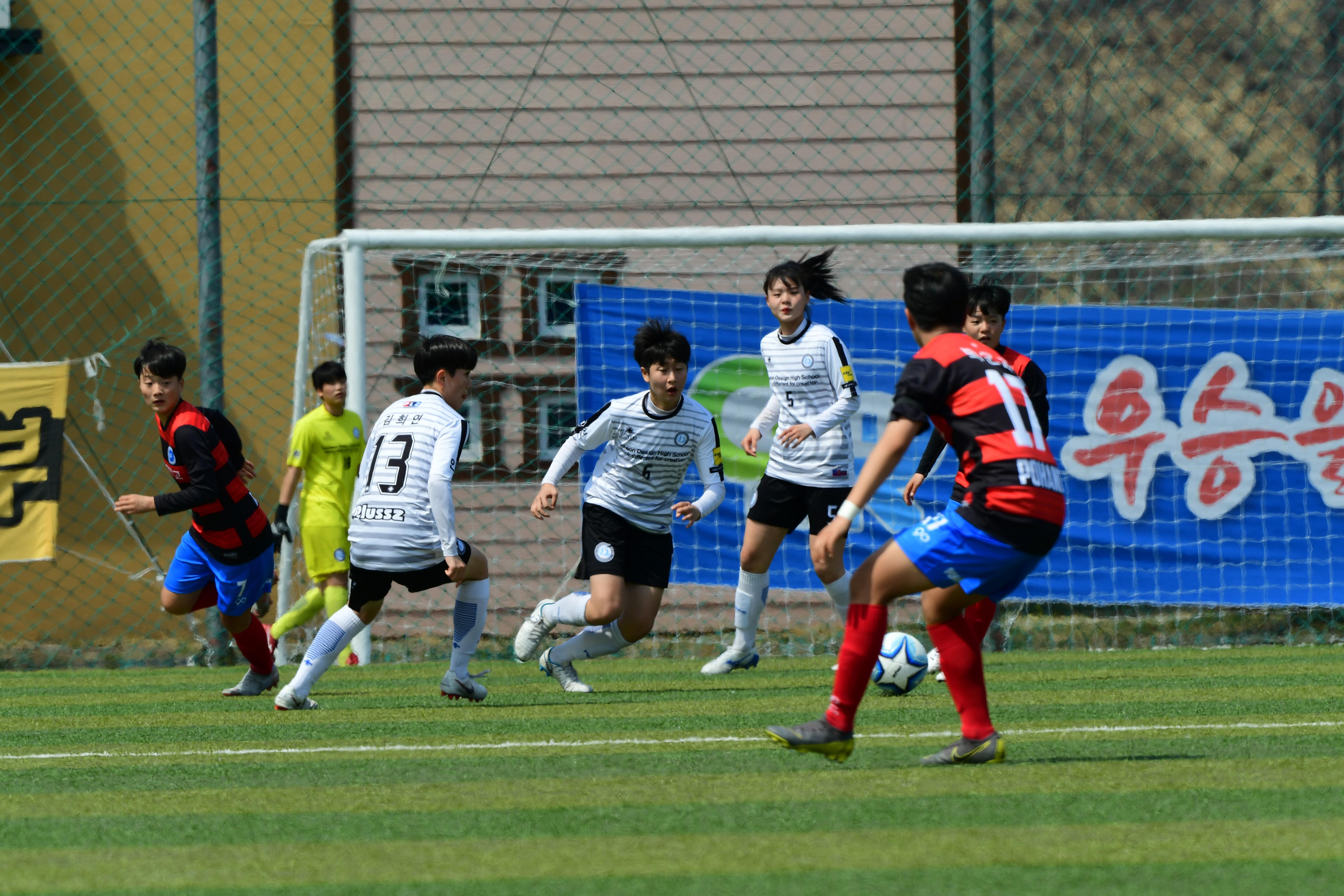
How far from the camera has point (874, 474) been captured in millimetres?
4590

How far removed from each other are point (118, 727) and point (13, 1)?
6.99 meters

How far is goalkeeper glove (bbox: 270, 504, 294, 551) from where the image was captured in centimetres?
975

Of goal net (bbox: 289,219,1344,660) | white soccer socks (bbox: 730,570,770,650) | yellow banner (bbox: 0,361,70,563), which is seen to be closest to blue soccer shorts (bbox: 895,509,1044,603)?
white soccer socks (bbox: 730,570,770,650)

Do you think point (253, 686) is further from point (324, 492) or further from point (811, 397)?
point (811, 397)

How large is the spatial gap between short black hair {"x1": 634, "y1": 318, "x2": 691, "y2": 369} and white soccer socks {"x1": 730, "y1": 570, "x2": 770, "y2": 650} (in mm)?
1553

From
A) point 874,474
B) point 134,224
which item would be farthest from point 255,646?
point 134,224

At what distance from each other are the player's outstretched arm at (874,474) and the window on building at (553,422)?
665cm

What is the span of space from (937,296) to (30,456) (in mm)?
7493

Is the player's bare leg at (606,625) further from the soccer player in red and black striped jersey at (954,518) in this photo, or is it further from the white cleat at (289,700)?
the soccer player in red and black striped jersey at (954,518)

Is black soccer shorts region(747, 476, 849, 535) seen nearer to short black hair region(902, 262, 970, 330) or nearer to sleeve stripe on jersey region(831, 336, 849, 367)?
sleeve stripe on jersey region(831, 336, 849, 367)

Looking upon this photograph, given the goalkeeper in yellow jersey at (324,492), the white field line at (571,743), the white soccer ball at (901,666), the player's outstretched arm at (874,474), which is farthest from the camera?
the goalkeeper in yellow jersey at (324,492)

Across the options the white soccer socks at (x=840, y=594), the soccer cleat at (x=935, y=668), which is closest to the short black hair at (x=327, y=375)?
the white soccer socks at (x=840, y=594)

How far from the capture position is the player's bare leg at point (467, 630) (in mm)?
7324

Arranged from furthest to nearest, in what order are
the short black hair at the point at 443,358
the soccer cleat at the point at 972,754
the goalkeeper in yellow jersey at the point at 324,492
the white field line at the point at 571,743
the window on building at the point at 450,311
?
Result: the window on building at the point at 450,311 → the goalkeeper in yellow jersey at the point at 324,492 → the short black hair at the point at 443,358 → the white field line at the point at 571,743 → the soccer cleat at the point at 972,754
